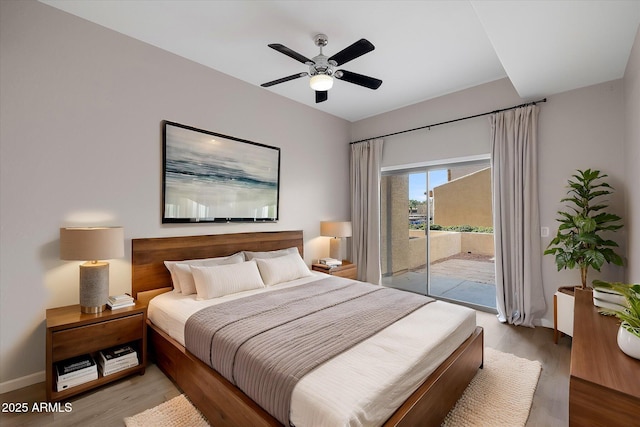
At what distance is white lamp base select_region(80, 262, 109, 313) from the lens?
2.22 metres

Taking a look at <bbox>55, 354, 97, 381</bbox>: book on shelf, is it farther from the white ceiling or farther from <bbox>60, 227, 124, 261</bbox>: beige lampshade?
the white ceiling

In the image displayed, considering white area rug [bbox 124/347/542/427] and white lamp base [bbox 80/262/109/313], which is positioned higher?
white lamp base [bbox 80/262/109/313]

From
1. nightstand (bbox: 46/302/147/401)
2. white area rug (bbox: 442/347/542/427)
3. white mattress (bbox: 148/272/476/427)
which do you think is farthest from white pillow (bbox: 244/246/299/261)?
white area rug (bbox: 442/347/542/427)

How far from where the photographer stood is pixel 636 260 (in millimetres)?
2320

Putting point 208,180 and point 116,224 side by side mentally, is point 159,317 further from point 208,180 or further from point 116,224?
point 208,180

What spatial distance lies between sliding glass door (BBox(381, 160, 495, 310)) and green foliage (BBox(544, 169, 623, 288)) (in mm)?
1067

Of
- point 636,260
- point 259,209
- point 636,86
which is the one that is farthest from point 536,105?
point 259,209

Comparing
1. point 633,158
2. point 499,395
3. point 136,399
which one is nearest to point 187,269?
point 136,399

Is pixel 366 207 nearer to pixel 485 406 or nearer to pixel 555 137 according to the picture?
pixel 555 137

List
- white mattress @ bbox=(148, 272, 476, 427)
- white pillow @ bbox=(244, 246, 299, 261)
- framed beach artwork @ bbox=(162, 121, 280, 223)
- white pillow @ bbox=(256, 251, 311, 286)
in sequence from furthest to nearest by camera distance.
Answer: white pillow @ bbox=(244, 246, 299, 261), white pillow @ bbox=(256, 251, 311, 286), framed beach artwork @ bbox=(162, 121, 280, 223), white mattress @ bbox=(148, 272, 476, 427)

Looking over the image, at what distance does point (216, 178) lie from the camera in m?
3.31

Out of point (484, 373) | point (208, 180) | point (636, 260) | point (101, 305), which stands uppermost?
point (208, 180)

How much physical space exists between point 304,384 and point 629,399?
1283mm

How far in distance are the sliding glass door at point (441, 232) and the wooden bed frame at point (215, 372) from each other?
1981 millimetres
